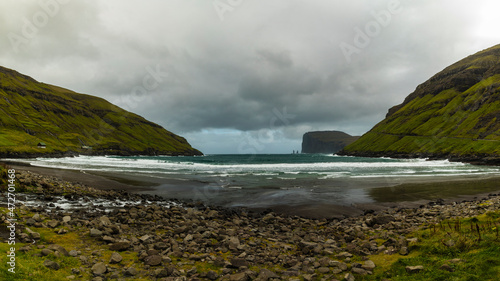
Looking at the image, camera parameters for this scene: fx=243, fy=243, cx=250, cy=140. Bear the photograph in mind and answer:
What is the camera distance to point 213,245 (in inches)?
534

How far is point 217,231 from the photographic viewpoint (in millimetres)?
15898

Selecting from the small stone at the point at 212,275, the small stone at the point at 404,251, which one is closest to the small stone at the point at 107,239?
the small stone at the point at 212,275

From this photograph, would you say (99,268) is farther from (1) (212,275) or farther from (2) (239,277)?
(2) (239,277)

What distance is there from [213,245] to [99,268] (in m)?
5.53

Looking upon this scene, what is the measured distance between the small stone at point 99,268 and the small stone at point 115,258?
2.05ft

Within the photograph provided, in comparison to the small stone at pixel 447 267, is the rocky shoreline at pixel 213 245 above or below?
below

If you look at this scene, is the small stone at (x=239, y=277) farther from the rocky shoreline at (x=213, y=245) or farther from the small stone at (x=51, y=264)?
the small stone at (x=51, y=264)

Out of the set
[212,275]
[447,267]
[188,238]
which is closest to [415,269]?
[447,267]

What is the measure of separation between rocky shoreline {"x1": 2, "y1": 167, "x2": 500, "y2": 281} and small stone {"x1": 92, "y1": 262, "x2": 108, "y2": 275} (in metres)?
0.03

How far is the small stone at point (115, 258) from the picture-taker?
10.8 metres

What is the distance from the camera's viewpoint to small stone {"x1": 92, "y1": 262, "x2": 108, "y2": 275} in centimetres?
965

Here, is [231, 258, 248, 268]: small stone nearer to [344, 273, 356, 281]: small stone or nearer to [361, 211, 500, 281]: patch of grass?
[344, 273, 356, 281]: small stone

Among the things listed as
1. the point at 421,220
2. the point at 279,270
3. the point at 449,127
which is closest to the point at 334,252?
the point at 279,270

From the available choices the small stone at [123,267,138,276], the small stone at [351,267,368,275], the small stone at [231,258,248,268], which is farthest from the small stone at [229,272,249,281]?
the small stone at [351,267,368,275]
